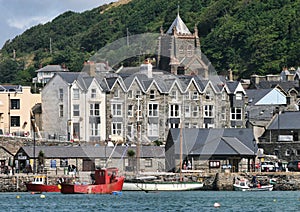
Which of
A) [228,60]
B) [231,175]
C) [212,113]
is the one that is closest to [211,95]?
[212,113]

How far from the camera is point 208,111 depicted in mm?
119750

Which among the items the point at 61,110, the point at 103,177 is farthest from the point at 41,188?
the point at 61,110

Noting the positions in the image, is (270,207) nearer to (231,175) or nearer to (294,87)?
(231,175)

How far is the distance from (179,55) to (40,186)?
6002 cm

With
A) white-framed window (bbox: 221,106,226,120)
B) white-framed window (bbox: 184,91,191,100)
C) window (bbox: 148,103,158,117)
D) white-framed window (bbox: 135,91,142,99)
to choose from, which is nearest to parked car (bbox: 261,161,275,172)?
window (bbox: 148,103,158,117)

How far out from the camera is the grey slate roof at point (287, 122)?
113 m

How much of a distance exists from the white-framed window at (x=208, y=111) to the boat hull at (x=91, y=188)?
33.1 m

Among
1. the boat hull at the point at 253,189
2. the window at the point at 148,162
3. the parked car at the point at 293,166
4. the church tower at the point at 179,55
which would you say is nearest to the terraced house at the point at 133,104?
the window at the point at 148,162

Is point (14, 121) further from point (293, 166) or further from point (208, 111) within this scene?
point (293, 166)

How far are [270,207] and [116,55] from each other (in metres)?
58.5

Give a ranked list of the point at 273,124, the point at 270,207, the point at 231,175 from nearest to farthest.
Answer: the point at 270,207 → the point at 231,175 → the point at 273,124

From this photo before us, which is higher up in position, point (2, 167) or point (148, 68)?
point (148, 68)

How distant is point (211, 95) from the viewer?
120 m

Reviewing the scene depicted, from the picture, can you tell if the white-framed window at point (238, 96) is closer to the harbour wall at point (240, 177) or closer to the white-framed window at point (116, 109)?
the white-framed window at point (116, 109)
